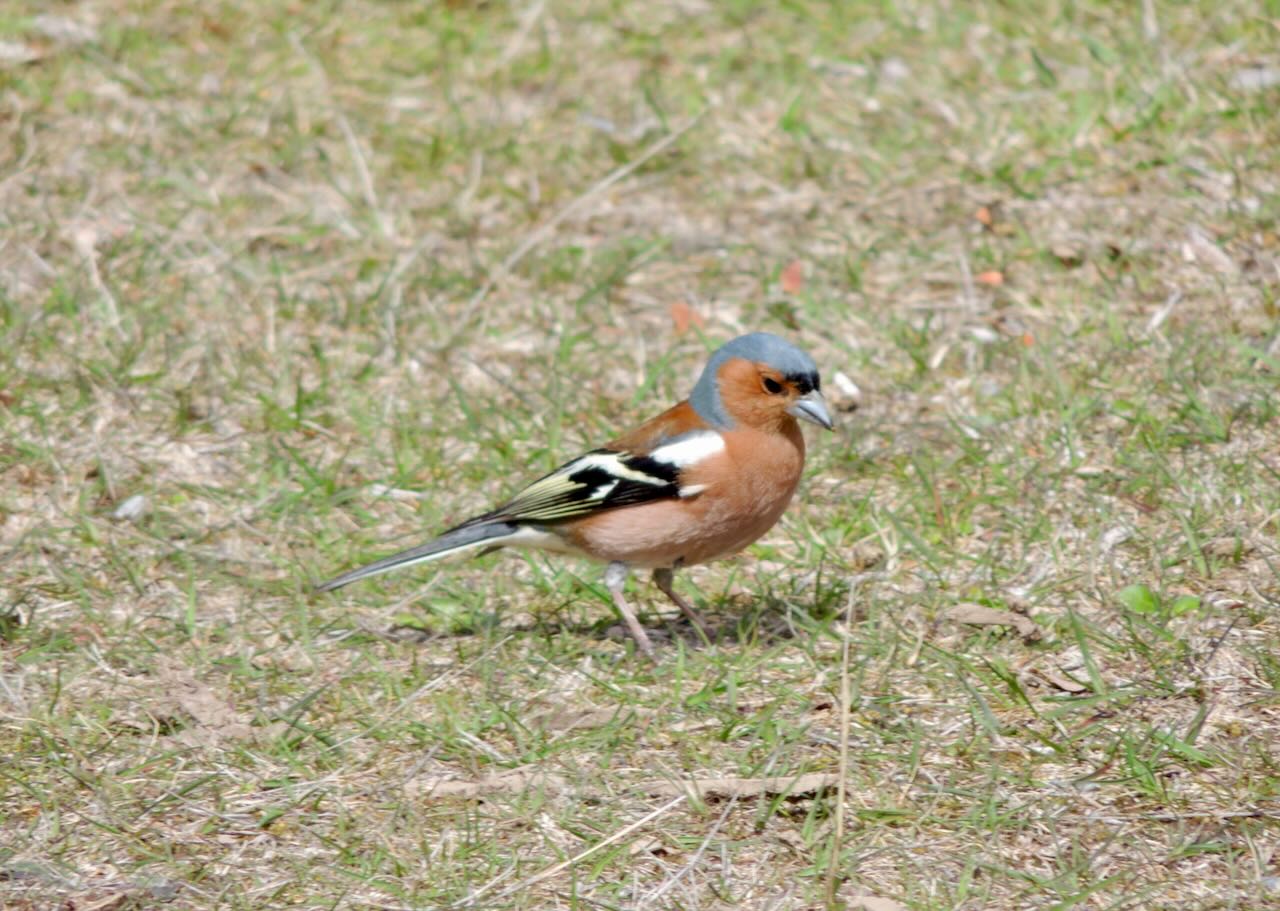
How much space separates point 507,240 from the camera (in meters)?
7.41

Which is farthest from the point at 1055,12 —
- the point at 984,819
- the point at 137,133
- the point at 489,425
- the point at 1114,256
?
the point at 984,819

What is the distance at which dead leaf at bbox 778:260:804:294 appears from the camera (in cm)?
700

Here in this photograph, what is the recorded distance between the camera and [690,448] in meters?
5.09

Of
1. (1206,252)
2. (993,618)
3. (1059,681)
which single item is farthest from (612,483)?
(1206,252)

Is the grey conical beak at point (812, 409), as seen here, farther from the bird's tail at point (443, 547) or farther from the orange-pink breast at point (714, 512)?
the bird's tail at point (443, 547)

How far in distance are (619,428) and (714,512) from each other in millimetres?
1471

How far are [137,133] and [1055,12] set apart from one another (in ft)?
14.7

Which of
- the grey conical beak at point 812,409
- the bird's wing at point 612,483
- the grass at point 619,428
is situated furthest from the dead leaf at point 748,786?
the grey conical beak at point 812,409

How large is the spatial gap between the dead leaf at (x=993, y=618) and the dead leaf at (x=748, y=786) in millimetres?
961

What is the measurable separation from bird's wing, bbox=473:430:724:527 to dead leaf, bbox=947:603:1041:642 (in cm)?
86

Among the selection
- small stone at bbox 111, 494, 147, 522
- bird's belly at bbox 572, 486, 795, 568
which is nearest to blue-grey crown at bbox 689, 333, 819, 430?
bird's belly at bbox 572, 486, 795, 568

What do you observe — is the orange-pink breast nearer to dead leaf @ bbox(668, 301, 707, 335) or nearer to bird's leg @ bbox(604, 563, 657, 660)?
bird's leg @ bbox(604, 563, 657, 660)

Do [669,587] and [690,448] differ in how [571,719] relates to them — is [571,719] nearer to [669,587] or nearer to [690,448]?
[669,587]

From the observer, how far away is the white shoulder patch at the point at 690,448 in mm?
5043
